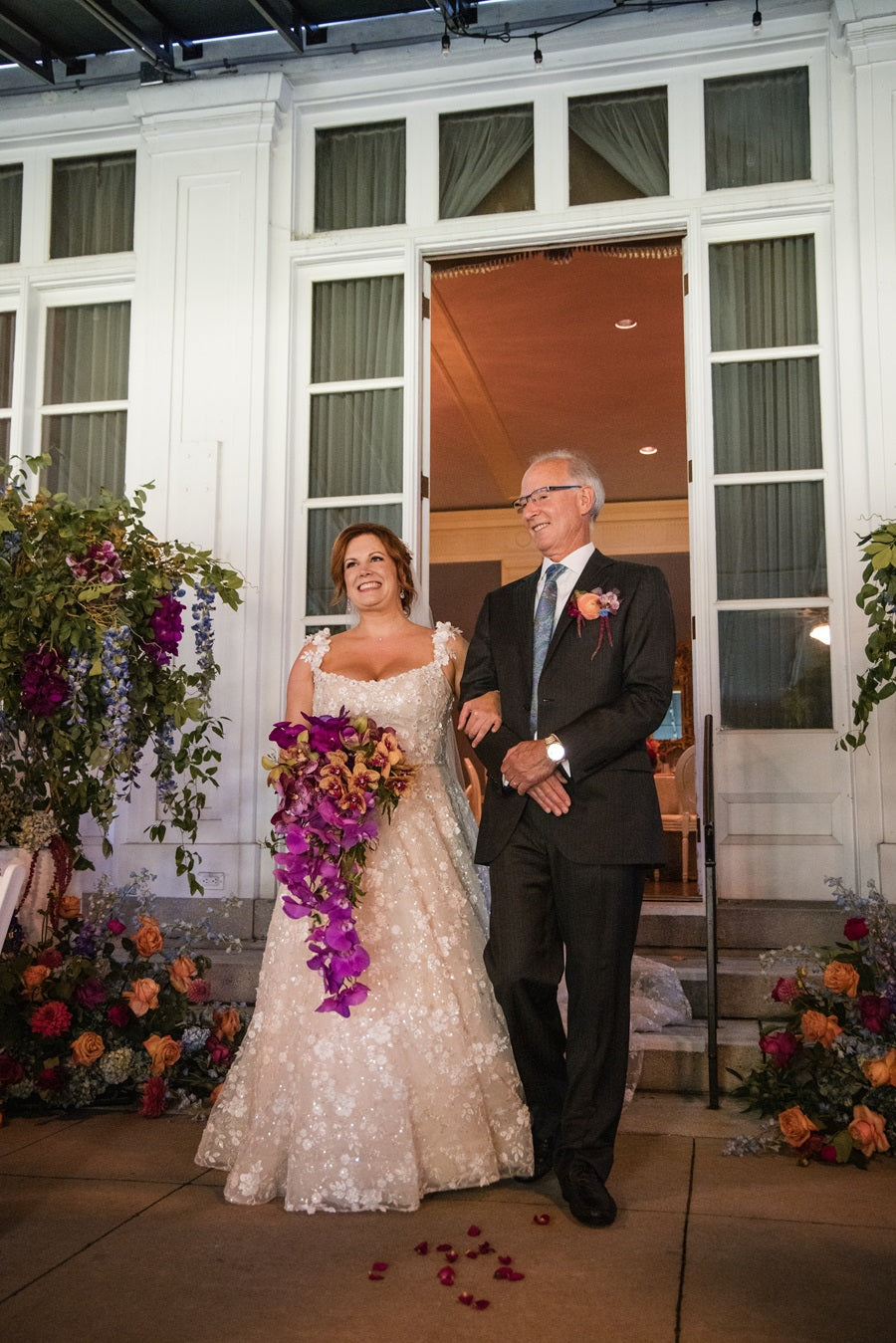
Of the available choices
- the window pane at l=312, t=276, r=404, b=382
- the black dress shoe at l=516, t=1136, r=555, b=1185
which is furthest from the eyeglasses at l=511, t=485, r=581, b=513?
the window pane at l=312, t=276, r=404, b=382

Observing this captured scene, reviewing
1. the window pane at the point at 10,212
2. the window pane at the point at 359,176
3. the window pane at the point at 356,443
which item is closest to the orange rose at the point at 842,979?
the window pane at the point at 356,443

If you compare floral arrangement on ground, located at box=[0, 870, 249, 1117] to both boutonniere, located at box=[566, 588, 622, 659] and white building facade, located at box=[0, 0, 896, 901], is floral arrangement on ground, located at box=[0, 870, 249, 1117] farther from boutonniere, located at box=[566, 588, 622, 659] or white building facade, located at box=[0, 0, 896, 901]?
boutonniere, located at box=[566, 588, 622, 659]

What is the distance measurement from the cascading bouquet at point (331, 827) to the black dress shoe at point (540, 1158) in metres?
0.59

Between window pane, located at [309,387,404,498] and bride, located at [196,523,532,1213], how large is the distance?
6.45 feet

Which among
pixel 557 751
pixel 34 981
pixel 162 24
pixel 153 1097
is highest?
pixel 162 24

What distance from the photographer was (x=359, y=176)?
18.6 feet

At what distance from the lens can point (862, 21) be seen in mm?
5043

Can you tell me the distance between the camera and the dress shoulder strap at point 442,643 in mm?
3762

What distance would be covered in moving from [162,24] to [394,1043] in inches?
186

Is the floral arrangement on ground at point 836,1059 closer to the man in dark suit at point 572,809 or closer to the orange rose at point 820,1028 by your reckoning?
the orange rose at point 820,1028

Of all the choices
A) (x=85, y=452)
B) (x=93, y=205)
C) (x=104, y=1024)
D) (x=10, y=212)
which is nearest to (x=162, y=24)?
(x=93, y=205)

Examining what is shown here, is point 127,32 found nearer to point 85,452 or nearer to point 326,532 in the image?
point 85,452

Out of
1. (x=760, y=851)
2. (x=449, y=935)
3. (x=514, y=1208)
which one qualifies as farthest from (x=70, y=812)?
(x=760, y=851)

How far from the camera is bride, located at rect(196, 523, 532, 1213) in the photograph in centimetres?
301
